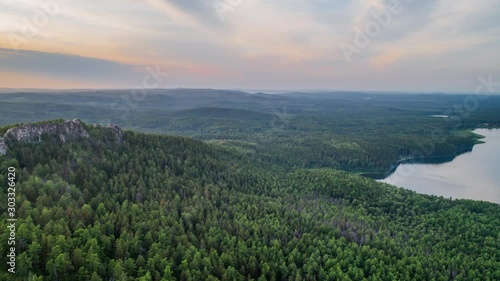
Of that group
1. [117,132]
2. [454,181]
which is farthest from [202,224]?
[454,181]

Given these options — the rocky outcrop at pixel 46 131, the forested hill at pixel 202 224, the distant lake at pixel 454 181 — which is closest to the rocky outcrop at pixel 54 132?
the rocky outcrop at pixel 46 131

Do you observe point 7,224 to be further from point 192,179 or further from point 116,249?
point 192,179

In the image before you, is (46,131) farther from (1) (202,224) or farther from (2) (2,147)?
(1) (202,224)

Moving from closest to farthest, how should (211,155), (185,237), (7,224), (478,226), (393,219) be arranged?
1. (7,224)
2. (185,237)
3. (478,226)
4. (393,219)
5. (211,155)

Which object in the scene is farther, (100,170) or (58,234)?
(100,170)

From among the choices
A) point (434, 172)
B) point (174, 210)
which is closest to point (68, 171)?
point (174, 210)
